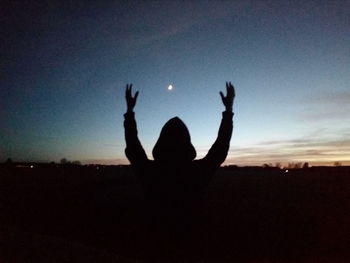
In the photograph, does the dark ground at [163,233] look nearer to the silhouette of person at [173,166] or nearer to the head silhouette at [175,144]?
the silhouette of person at [173,166]

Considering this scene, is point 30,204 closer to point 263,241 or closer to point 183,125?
point 263,241

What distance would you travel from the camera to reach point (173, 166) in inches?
Answer: 126

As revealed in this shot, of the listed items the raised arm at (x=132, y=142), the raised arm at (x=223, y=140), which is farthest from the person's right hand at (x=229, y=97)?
the raised arm at (x=132, y=142)

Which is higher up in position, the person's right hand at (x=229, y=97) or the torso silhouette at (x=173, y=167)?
the person's right hand at (x=229, y=97)

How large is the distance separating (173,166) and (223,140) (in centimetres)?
57

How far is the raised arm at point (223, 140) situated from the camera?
10.9 ft

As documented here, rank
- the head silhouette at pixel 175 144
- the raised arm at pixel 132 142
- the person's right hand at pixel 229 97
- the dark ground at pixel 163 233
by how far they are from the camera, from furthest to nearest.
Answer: the dark ground at pixel 163 233, the person's right hand at pixel 229 97, the raised arm at pixel 132 142, the head silhouette at pixel 175 144

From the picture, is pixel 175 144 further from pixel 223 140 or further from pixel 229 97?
pixel 229 97

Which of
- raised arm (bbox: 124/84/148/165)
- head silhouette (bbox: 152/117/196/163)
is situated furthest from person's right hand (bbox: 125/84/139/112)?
head silhouette (bbox: 152/117/196/163)

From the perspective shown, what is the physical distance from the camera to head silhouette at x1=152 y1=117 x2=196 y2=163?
10.3 ft

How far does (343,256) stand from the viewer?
12422mm

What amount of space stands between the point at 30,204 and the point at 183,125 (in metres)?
22.8

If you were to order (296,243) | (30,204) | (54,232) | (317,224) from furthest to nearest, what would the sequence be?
(30,204) < (317,224) < (54,232) < (296,243)

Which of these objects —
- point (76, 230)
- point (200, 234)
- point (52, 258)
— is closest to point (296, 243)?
point (200, 234)
